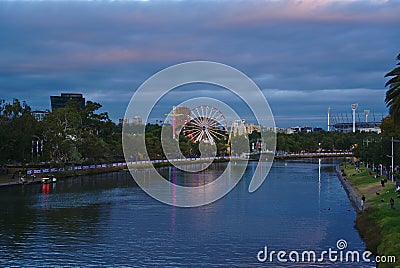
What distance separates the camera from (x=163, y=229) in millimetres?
36906

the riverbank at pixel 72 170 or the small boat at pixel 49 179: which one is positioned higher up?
the riverbank at pixel 72 170

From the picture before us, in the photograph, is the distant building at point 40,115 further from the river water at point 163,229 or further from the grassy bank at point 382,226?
the grassy bank at point 382,226

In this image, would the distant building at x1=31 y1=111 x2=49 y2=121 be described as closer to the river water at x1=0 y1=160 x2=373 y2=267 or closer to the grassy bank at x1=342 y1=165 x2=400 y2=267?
the river water at x1=0 y1=160 x2=373 y2=267

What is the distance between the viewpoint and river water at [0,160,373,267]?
2905 cm

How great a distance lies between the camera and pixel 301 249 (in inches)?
1209

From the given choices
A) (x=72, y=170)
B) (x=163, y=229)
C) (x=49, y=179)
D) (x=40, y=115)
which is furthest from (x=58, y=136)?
(x=40, y=115)

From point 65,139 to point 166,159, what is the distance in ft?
128

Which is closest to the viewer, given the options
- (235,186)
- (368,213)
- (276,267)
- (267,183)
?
(276,267)

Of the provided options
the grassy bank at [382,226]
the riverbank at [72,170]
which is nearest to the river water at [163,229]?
the grassy bank at [382,226]

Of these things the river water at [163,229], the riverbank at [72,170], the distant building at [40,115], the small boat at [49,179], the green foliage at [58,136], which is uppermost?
the distant building at [40,115]

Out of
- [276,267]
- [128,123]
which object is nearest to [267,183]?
[276,267]

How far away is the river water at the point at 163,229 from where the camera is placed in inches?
1144

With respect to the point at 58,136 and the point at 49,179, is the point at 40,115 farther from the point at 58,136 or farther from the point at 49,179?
the point at 49,179

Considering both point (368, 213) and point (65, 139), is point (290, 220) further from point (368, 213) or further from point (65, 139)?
point (65, 139)
